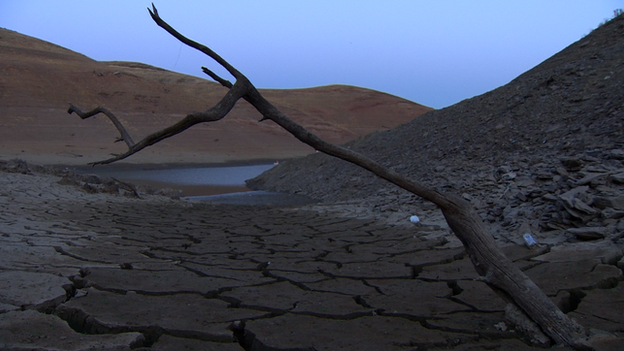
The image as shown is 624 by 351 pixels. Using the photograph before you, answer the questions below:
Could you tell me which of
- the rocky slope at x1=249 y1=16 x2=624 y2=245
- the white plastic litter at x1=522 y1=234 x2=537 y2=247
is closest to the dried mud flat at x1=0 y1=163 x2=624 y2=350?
the white plastic litter at x1=522 y1=234 x2=537 y2=247

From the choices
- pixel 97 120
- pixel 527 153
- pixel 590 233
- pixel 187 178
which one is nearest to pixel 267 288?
pixel 590 233

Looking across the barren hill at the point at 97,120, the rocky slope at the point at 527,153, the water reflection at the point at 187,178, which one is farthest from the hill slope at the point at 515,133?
the barren hill at the point at 97,120

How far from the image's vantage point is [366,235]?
4.85 m

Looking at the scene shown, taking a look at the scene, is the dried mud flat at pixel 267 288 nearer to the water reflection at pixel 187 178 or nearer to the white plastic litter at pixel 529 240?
the white plastic litter at pixel 529 240

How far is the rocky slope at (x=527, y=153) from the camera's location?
4047 mm

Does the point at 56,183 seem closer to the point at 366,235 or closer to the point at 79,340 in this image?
the point at 366,235

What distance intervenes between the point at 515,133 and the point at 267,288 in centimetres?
653

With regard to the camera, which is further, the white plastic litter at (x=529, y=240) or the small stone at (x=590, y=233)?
the white plastic litter at (x=529, y=240)

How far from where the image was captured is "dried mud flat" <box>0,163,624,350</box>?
80.4 inches

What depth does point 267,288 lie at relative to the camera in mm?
2863

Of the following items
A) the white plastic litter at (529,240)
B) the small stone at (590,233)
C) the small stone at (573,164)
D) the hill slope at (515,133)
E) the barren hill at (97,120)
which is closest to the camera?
the small stone at (590,233)

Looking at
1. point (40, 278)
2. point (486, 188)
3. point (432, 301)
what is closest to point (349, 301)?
point (432, 301)

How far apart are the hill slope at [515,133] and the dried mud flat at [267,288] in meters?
2.24

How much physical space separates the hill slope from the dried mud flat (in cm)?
224
